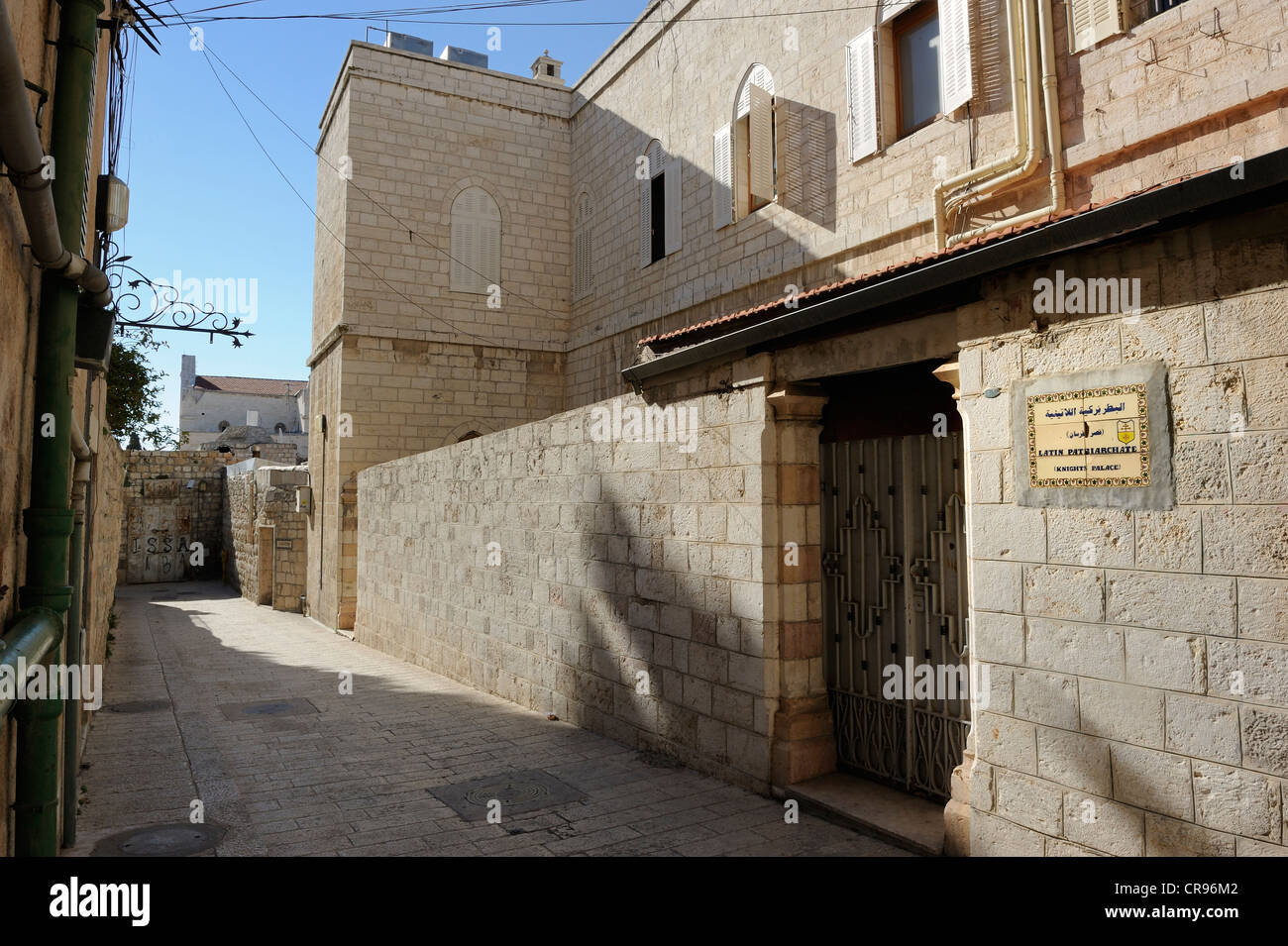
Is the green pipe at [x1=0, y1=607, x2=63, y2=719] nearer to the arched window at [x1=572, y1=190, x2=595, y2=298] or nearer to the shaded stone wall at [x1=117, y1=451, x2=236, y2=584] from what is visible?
the arched window at [x1=572, y1=190, x2=595, y2=298]

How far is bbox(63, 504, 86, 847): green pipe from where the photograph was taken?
4.55 m

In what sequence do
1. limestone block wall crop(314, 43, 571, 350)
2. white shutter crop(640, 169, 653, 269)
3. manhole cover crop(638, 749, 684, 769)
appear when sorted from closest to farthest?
manhole cover crop(638, 749, 684, 769) < white shutter crop(640, 169, 653, 269) < limestone block wall crop(314, 43, 571, 350)

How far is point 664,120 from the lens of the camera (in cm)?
1385

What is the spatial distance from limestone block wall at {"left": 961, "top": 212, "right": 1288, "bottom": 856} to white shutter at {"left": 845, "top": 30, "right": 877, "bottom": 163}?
21.8ft

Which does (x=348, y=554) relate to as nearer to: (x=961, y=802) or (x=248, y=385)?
(x=961, y=802)

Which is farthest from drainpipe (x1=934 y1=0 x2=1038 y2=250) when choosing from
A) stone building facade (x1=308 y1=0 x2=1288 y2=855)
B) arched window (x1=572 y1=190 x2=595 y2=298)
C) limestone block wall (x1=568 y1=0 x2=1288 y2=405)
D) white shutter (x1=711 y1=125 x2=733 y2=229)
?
arched window (x1=572 y1=190 x2=595 y2=298)

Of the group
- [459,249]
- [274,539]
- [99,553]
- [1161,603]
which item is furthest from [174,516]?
[1161,603]

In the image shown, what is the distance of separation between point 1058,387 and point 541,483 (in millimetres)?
5207

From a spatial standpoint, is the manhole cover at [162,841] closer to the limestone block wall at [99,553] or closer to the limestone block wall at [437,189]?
the limestone block wall at [99,553]

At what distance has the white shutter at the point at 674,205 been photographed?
13.4 meters

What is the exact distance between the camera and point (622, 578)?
22.1ft

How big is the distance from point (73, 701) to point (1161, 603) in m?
5.67
